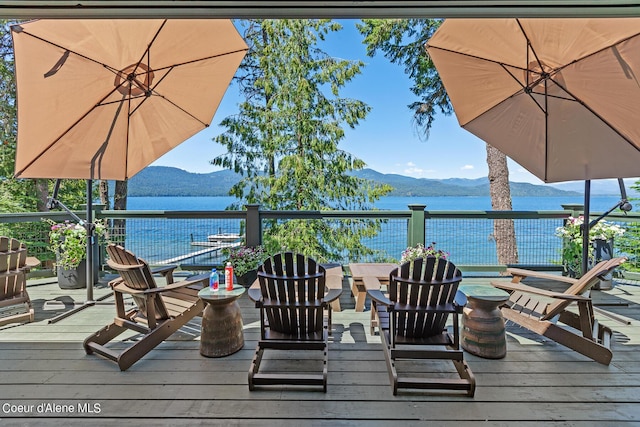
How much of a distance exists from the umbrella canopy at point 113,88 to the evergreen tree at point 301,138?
Answer: 4862 millimetres

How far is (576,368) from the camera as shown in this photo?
101 inches

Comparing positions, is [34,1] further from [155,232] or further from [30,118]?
[155,232]

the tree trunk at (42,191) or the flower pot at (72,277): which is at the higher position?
the tree trunk at (42,191)

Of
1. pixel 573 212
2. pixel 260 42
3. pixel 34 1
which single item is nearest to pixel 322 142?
pixel 260 42

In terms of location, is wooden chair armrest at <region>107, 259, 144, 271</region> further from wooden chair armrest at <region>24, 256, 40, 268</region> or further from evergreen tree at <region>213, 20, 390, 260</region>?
evergreen tree at <region>213, 20, 390, 260</region>

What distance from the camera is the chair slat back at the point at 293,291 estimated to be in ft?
8.02

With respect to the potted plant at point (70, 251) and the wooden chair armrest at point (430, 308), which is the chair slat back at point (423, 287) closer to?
the wooden chair armrest at point (430, 308)

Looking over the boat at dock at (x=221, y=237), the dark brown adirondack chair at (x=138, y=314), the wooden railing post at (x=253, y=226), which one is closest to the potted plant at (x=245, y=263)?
the wooden railing post at (x=253, y=226)

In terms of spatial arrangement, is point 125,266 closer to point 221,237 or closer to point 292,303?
point 292,303

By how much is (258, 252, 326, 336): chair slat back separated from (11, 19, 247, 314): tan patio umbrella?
2.05m

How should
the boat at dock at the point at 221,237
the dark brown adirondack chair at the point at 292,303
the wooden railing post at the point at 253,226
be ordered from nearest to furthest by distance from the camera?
the dark brown adirondack chair at the point at 292,303 → the wooden railing post at the point at 253,226 → the boat at dock at the point at 221,237

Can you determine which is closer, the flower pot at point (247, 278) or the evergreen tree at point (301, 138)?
the flower pot at point (247, 278)

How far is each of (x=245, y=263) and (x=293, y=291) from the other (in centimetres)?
230

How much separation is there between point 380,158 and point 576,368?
59.2 feet
